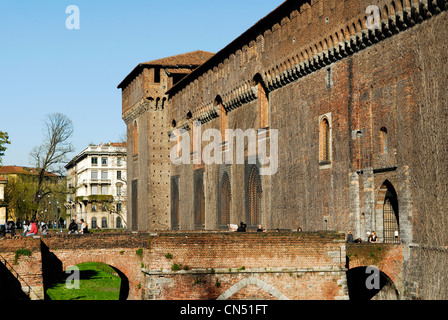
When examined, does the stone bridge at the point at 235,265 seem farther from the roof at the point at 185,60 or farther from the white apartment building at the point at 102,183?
the white apartment building at the point at 102,183

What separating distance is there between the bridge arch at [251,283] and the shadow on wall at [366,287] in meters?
3.07

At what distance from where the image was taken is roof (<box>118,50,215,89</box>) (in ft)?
148

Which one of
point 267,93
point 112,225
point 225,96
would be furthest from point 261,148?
point 112,225

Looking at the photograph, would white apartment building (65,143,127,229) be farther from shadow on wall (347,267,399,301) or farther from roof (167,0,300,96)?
shadow on wall (347,267,399,301)

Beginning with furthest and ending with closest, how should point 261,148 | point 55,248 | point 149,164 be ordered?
point 149,164
point 261,148
point 55,248

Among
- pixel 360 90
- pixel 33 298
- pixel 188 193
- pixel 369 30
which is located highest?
pixel 369 30

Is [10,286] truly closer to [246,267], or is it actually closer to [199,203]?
[246,267]

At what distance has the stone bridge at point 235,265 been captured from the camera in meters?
18.8

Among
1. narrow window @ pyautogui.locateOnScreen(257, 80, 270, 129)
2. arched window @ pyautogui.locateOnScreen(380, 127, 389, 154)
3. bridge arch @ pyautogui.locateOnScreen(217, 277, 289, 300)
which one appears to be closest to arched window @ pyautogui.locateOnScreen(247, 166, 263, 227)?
narrow window @ pyautogui.locateOnScreen(257, 80, 270, 129)

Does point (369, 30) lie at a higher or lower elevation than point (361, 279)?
higher

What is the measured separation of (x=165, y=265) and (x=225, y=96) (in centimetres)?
1748

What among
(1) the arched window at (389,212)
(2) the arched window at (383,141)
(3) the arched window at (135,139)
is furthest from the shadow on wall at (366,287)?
(3) the arched window at (135,139)

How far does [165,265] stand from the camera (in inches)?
739

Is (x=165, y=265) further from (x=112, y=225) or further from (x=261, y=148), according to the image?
(x=112, y=225)
